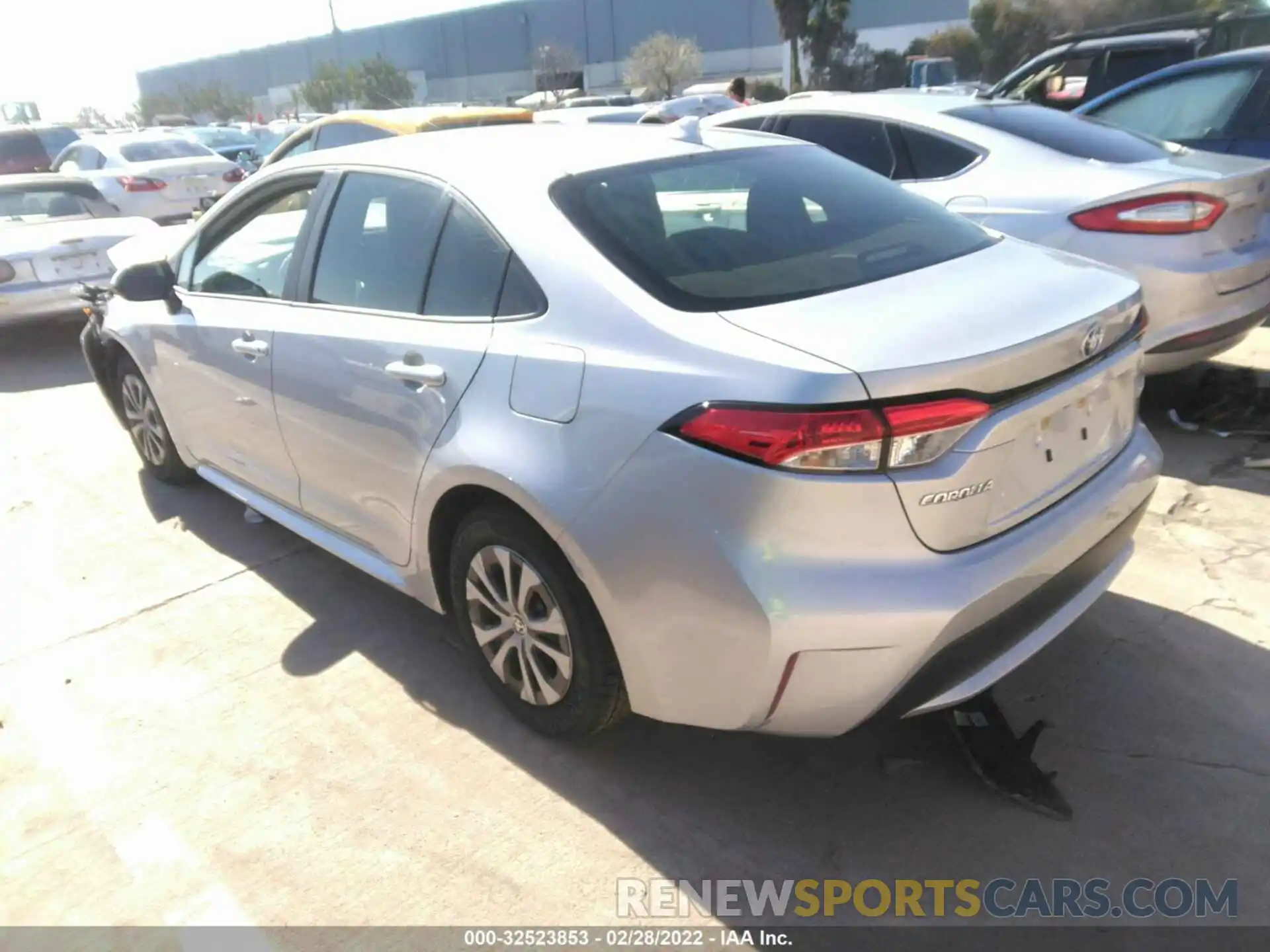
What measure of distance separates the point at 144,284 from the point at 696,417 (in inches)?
116

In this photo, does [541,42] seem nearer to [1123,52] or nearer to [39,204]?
[1123,52]

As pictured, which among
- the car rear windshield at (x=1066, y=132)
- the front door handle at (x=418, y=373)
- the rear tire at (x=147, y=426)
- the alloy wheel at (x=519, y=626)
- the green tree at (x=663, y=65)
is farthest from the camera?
the green tree at (x=663, y=65)

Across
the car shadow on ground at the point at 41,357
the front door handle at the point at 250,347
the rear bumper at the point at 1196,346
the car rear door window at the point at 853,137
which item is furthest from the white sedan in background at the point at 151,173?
the rear bumper at the point at 1196,346

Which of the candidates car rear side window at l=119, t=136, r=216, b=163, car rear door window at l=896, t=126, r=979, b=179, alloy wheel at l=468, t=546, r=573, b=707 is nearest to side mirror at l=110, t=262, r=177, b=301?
alloy wheel at l=468, t=546, r=573, b=707

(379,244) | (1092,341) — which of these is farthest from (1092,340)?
(379,244)

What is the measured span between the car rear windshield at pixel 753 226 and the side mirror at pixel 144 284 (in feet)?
7.19

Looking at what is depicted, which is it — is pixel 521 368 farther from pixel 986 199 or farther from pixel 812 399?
pixel 986 199

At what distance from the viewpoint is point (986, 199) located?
4.87m

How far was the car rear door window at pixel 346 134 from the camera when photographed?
28.3 ft

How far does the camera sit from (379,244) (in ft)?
10.6

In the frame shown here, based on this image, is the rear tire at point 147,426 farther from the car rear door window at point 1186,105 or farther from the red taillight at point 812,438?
the car rear door window at point 1186,105

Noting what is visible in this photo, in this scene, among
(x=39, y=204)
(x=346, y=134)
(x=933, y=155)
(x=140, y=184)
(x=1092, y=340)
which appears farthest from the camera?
(x=140, y=184)

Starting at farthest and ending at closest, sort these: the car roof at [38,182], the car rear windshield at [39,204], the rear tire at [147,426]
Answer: the car roof at [38,182], the car rear windshield at [39,204], the rear tire at [147,426]

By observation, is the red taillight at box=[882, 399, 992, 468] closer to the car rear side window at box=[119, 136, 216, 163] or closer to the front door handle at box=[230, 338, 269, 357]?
the front door handle at box=[230, 338, 269, 357]
